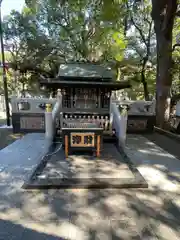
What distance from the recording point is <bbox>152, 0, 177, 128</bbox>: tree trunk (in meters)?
7.55

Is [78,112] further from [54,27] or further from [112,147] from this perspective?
[54,27]

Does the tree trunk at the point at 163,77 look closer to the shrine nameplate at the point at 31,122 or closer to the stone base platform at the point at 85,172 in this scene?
the stone base platform at the point at 85,172

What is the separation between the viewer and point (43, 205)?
104 inches

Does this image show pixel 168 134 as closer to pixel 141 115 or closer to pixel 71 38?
pixel 141 115

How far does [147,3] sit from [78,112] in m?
10.5

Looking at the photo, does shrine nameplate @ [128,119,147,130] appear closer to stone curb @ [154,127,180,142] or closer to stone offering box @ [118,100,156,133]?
stone offering box @ [118,100,156,133]

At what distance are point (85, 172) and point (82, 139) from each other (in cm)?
112

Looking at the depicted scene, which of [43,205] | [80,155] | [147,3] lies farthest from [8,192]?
[147,3]

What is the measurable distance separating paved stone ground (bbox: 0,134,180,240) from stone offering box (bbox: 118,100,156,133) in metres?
4.50

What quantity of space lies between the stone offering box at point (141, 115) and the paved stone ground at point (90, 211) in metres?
4.50

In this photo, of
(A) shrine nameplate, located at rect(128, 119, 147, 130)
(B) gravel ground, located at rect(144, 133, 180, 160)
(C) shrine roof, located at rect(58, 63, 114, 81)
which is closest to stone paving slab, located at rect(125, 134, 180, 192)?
(B) gravel ground, located at rect(144, 133, 180, 160)

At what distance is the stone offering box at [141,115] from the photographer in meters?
8.05

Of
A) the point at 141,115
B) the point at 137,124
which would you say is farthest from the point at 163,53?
the point at 137,124

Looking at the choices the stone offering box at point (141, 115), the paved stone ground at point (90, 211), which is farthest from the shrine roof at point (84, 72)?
the paved stone ground at point (90, 211)
